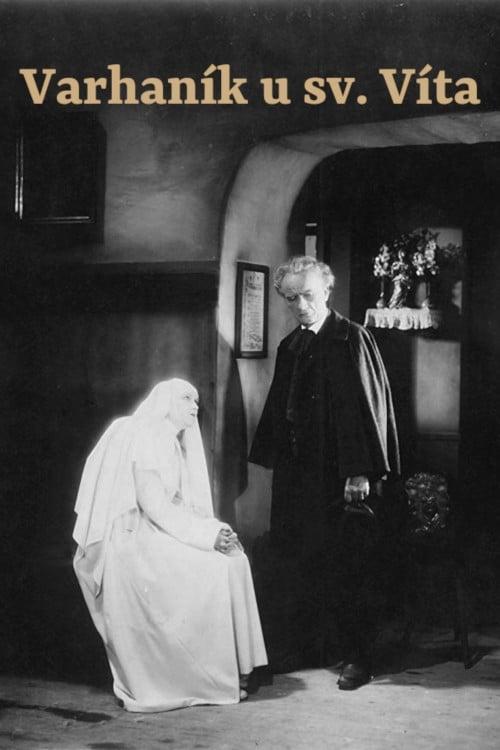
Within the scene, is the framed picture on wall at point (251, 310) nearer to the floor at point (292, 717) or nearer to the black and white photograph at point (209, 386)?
the black and white photograph at point (209, 386)

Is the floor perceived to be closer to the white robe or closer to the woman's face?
the white robe

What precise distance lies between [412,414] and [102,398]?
1.95 metres

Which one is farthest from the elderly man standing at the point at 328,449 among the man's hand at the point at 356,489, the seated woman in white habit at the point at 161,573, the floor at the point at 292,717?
the seated woman in white habit at the point at 161,573

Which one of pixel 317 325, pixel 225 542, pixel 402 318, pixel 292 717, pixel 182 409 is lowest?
pixel 292 717

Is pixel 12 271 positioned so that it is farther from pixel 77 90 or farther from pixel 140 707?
pixel 140 707

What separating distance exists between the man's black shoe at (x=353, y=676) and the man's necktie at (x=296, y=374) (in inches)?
44.2

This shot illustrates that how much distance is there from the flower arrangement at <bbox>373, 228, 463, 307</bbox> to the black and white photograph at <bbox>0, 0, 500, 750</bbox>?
2.19ft

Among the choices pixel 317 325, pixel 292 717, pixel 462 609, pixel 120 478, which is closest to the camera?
pixel 292 717

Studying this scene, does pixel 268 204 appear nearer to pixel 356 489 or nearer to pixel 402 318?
pixel 402 318

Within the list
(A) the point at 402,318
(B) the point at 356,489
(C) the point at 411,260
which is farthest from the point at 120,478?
(C) the point at 411,260

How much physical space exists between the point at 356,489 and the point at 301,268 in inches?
40.9

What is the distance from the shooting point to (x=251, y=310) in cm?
496

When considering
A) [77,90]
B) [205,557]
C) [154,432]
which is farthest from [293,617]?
[77,90]

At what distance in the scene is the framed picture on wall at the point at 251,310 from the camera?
16.1 ft
